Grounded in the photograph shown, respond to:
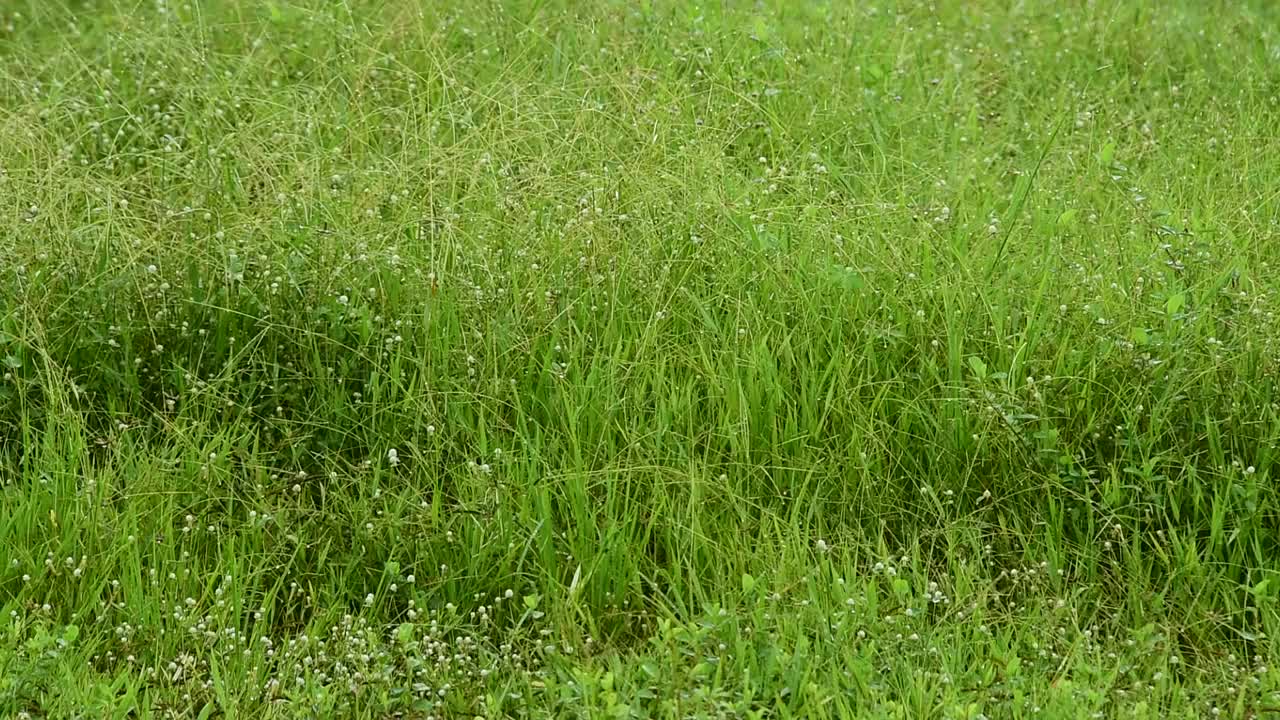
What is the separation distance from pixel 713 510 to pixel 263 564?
1075mm

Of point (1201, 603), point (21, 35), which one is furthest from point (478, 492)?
point (21, 35)

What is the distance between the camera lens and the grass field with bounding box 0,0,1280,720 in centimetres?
364

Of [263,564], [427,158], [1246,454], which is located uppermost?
[427,158]

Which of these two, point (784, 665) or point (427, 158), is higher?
point (427, 158)

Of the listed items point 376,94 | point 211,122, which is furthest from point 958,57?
point 211,122

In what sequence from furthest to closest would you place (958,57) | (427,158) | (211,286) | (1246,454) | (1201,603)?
1. (958,57)
2. (427,158)
3. (211,286)
4. (1246,454)
5. (1201,603)

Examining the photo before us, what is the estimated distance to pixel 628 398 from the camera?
4.32 metres

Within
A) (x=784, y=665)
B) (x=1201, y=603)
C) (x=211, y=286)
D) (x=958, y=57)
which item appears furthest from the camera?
(x=958, y=57)

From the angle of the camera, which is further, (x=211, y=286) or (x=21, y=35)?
(x=21, y=35)

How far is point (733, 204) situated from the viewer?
4.89m

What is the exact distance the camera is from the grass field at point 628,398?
3.64m

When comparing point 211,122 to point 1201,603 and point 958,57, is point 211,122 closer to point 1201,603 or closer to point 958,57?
point 958,57

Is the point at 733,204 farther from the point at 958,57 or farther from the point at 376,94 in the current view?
the point at 958,57

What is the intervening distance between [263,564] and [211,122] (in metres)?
2.06
